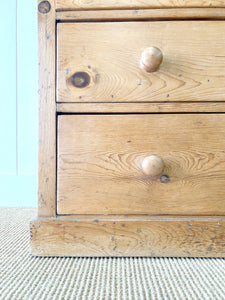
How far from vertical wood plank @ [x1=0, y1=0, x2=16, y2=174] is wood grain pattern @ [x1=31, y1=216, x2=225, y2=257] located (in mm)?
636

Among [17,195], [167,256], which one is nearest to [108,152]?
[167,256]

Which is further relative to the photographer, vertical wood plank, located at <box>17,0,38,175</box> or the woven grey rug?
vertical wood plank, located at <box>17,0,38,175</box>

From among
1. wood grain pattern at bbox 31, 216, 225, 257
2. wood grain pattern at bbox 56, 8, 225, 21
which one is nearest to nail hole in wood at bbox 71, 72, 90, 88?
wood grain pattern at bbox 56, 8, 225, 21

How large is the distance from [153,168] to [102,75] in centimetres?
23

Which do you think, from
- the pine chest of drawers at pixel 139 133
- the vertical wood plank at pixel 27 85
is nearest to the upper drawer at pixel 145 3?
the pine chest of drawers at pixel 139 133

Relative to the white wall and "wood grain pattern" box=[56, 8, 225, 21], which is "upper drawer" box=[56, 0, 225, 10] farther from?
the white wall

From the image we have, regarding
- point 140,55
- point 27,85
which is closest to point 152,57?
point 140,55

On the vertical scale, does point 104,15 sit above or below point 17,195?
above

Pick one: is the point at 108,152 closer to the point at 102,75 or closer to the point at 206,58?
the point at 102,75

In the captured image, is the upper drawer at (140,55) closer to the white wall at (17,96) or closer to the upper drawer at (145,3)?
the upper drawer at (145,3)

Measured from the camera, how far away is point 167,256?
62 centimetres

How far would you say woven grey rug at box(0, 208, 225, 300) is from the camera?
18.2 inches

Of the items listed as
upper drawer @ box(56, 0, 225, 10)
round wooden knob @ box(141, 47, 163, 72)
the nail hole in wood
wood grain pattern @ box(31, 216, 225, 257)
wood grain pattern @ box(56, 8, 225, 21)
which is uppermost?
upper drawer @ box(56, 0, 225, 10)

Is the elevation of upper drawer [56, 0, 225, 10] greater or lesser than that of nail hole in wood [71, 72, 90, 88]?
greater
